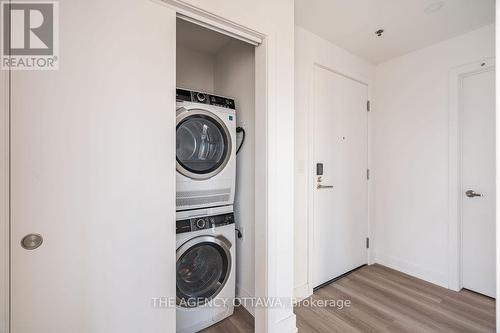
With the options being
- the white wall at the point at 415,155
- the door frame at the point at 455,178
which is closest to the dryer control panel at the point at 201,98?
the white wall at the point at 415,155

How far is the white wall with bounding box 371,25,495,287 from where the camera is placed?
7.41 feet

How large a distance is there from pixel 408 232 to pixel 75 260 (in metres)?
3.01

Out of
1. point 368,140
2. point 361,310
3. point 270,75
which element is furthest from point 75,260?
point 368,140

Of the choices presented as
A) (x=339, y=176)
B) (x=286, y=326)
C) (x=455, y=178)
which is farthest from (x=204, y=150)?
(x=455, y=178)

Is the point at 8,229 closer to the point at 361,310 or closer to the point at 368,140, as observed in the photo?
the point at 361,310

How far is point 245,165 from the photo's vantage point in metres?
1.96

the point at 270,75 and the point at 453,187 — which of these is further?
the point at 453,187

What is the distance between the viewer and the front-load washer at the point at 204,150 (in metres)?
1.58

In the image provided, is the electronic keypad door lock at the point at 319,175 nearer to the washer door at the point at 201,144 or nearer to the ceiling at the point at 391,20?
the washer door at the point at 201,144

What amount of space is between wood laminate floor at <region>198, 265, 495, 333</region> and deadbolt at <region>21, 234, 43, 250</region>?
131 centimetres

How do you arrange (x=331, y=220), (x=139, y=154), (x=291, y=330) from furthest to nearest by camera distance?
(x=331, y=220) → (x=291, y=330) → (x=139, y=154)

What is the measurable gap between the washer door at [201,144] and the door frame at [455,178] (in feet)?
7.24

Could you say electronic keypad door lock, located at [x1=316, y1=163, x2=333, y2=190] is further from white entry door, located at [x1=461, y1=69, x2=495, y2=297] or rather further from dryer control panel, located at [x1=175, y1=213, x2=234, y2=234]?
white entry door, located at [x1=461, y1=69, x2=495, y2=297]

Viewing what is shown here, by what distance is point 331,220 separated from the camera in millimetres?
2379
